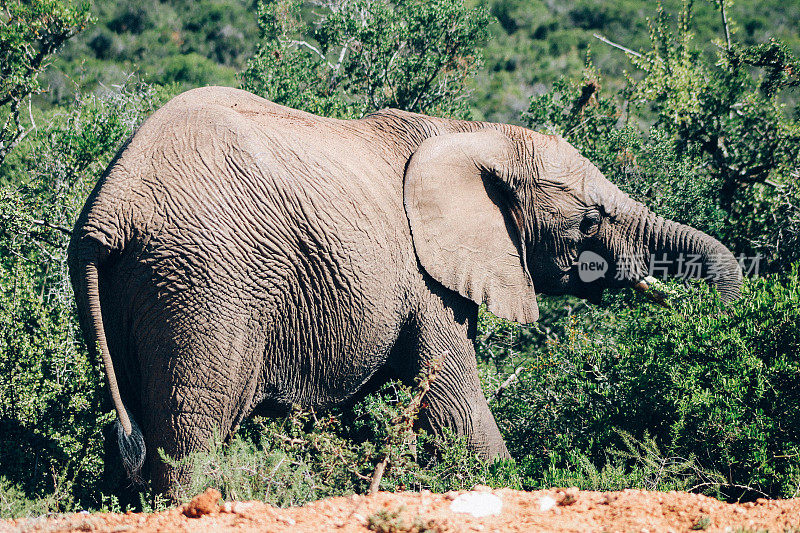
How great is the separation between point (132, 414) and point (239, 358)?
829 mm

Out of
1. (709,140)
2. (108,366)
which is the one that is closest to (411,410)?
(108,366)

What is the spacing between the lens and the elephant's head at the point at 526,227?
5758 millimetres

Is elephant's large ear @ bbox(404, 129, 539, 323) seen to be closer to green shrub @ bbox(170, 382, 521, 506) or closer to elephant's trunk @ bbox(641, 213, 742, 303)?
green shrub @ bbox(170, 382, 521, 506)

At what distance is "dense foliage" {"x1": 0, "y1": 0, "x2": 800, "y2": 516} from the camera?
210 inches

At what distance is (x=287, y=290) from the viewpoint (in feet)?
16.4

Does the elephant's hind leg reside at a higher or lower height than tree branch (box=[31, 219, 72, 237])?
lower

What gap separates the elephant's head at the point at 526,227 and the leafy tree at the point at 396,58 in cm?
333

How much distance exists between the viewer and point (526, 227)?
623 cm

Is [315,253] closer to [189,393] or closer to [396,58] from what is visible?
[189,393]

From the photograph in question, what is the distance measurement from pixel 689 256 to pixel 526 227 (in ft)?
4.54

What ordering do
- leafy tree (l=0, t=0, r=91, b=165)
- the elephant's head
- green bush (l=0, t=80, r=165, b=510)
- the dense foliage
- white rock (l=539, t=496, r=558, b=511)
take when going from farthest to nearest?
leafy tree (l=0, t=0, r=91, b=165)
green bush (l=0, t=80, r=165, b=510)
the elephant's head
the dense foliage
white rock (l=539, t=496, r=558, b=511)

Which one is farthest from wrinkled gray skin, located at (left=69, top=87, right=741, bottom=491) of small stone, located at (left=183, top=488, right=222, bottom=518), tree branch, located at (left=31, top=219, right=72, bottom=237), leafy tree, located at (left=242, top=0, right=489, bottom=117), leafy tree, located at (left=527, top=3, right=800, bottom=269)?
leafy tree, located at (left=242, top=0, right=489, bottom=117)

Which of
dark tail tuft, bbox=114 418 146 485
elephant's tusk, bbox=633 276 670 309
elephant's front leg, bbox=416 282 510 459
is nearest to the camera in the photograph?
dark tail tuft, bbox=114 418 146 485

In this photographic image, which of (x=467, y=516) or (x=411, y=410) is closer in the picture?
(x=467, y=516)
